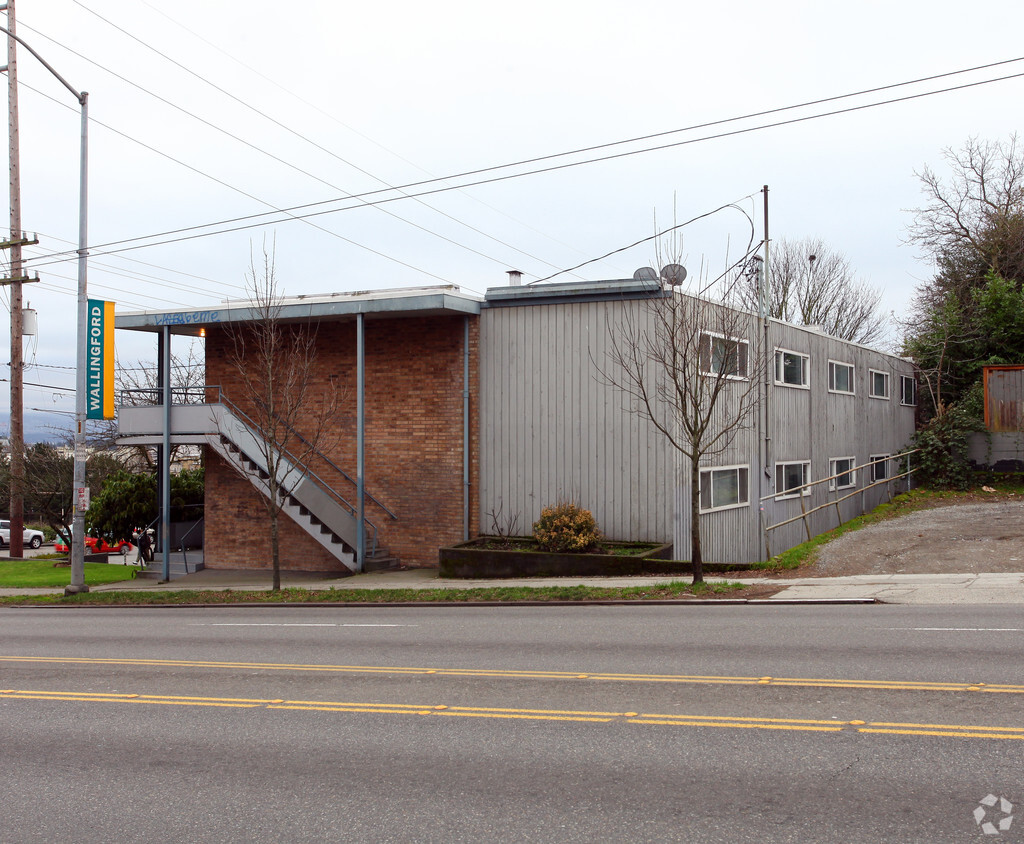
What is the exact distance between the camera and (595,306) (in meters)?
20.3

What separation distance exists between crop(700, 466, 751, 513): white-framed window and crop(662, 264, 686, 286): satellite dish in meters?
4.23

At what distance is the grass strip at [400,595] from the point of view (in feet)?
50.9

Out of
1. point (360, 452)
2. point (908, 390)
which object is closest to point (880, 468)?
point (908, 390)

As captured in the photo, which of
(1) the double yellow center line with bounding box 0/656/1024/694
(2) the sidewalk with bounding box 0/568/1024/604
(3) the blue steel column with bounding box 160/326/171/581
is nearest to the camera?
(1) the double yellow center line with bounding box 0/656/1024/694

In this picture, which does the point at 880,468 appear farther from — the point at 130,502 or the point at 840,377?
the point at 130,502

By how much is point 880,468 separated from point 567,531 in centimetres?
1777

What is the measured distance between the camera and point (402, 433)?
22.3 m

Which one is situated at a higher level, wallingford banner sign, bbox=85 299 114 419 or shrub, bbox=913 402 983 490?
wallingford banner sign, bbox=85 299 114 419

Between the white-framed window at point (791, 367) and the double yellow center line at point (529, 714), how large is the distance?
18.0m

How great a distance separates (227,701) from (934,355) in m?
33.3

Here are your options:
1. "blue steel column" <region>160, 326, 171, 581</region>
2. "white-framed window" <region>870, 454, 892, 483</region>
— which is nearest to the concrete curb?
"blue steel column" <region>160, 326, 171, 581</region>

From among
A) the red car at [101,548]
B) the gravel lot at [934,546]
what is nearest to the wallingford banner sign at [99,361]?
the gravel lot at [934,546]

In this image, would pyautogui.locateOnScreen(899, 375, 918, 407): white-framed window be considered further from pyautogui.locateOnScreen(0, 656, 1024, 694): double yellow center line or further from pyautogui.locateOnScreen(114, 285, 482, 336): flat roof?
pyautogui.locateOnScreen(0, 656, 1024, 694): double yellow center line

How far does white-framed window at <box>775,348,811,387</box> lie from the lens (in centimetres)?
2445
